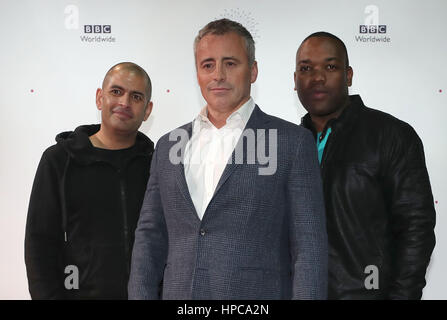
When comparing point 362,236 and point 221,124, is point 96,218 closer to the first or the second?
point 221,124

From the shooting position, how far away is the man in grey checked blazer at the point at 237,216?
1668mm

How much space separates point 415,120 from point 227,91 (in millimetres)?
1480

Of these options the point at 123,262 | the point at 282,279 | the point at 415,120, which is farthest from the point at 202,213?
the point at 415,120

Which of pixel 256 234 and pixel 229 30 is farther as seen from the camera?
pixel 229 30

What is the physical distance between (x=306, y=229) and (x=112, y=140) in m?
1.23

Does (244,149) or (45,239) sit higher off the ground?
(244,149)

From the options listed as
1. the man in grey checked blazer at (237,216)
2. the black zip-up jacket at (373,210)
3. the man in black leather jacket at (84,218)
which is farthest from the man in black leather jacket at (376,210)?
the man in black leather jacket at (84,218)

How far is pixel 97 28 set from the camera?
2896 millimetres

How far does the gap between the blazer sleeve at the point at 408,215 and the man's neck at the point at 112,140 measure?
50.4 inches

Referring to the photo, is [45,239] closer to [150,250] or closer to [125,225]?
[125,225]

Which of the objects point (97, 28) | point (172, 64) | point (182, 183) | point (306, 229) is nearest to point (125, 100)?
point (172, 64)

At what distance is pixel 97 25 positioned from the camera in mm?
2896

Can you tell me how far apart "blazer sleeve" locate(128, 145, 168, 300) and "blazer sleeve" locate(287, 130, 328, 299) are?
0.51 m

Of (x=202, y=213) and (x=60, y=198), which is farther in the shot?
(x=60, y=198)
